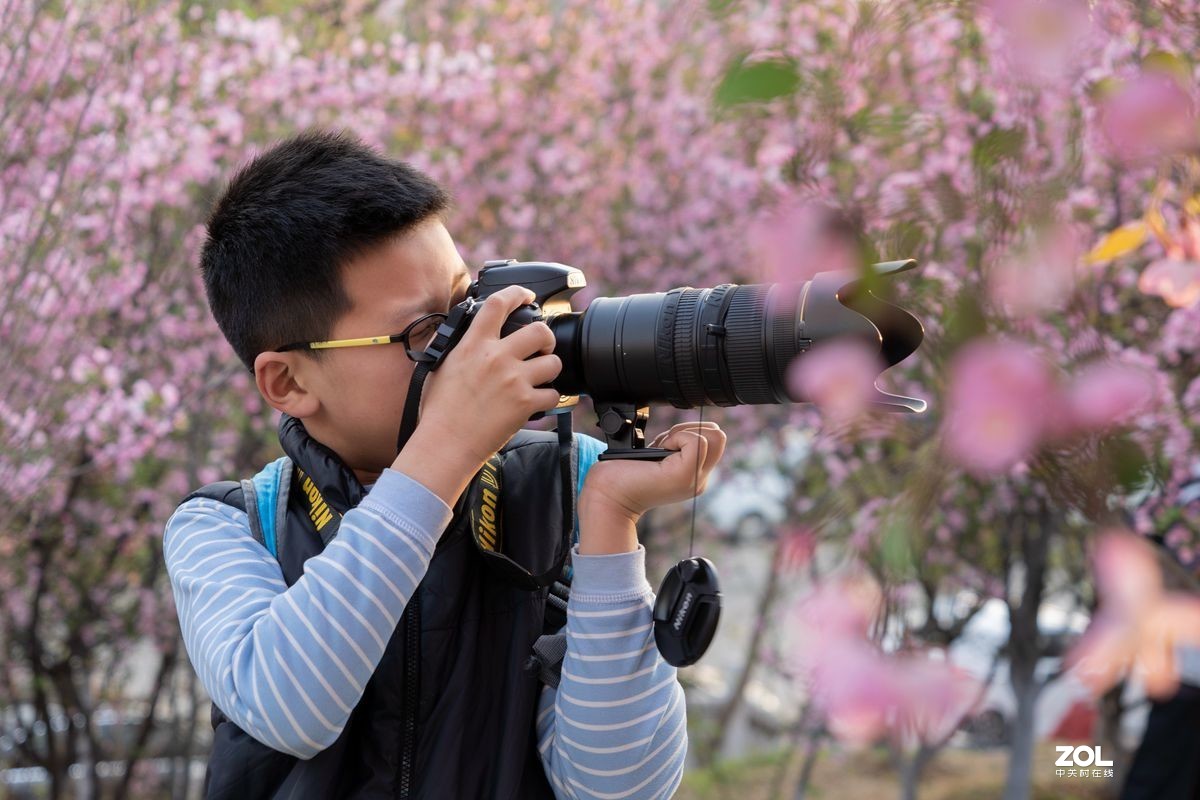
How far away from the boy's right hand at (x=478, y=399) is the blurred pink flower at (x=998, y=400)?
1.33ft

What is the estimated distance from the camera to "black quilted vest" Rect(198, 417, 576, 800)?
1153 millimetres

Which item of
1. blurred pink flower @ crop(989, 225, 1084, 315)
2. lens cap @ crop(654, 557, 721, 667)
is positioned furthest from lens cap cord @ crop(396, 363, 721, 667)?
blurred pink flower @ crop(989, 225, 1084, 315)

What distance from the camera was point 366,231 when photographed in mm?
1268

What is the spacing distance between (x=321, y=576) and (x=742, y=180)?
330 cm

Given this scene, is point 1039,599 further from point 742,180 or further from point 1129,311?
point 742,180

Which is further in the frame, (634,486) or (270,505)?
(270,505)

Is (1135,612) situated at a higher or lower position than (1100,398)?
lower

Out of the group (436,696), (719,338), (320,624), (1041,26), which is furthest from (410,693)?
(1041,26)

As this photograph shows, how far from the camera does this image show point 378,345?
125cm

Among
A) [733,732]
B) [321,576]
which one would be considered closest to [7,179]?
[321,576]

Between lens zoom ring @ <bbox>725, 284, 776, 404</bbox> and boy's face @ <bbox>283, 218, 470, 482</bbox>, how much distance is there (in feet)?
1.09

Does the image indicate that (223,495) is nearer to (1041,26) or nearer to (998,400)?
(998,400)

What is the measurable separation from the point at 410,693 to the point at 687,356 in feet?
1.46

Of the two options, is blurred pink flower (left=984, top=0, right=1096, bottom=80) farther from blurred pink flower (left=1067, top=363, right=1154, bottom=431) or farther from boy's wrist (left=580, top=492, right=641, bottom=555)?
boy's wrist (left=580, top=492, right=641, bottom=555)
